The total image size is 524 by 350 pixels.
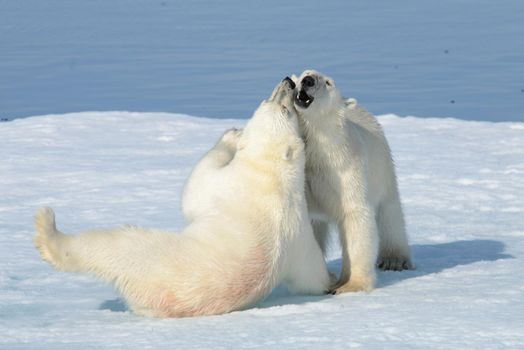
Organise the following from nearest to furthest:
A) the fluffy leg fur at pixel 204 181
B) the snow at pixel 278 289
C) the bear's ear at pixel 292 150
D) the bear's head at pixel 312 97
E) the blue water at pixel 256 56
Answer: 1. the snow at pixel 278 289
2. the bear's ear at pixel 292 150
3. the fluffy leg fur at pixel 204 181
4. the bear's head at pixel 312 97
5. the blue water at pixel 256 56

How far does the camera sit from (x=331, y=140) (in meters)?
4.87

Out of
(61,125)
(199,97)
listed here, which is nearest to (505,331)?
(61,125)

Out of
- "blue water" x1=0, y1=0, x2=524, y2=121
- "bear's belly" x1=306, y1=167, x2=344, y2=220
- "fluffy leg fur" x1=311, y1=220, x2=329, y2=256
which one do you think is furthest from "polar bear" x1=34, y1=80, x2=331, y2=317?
"blue water" x1=0, y1=0, x2=524, y2=121

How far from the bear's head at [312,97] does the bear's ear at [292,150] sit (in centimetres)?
25

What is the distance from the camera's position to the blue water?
1279cm

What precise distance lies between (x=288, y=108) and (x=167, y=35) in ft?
45.5

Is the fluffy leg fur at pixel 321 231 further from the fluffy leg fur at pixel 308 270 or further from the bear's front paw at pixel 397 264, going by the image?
the fluffy leg fur at pixel 308 270

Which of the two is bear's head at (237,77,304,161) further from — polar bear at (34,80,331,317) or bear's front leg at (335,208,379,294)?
bear's front leg at (335,208,379,294)

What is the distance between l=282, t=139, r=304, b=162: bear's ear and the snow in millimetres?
594

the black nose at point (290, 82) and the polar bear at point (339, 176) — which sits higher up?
the black nose at point (290, 82)

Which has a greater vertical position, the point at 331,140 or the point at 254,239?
the point at 331,140

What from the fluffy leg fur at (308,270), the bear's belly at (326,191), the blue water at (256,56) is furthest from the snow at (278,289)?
the blue water at (256,56)

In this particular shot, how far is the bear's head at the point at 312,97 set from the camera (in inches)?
189

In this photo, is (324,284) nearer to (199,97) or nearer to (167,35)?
(199,97)
